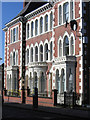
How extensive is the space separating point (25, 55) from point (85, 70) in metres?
15.0

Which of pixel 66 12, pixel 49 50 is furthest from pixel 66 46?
pixel 49 50

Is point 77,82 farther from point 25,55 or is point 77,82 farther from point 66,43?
point 25,55

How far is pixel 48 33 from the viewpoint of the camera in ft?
117

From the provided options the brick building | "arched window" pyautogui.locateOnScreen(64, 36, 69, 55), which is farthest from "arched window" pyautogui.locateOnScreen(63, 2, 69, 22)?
"arched window" pyautogui.locateOnScreen(64, 36, 69, 55)

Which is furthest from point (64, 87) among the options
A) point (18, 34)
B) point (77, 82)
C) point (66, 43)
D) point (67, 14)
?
point (18, 34)

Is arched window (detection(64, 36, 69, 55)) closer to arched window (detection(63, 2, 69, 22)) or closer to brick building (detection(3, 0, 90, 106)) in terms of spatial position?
brick building (detection(3, 0, 90, 106))

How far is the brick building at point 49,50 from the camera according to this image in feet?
94.1

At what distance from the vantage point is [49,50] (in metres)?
35.0

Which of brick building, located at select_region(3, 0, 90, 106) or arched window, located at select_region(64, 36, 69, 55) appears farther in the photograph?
arched window, located at select_region(64, 36, 69, 55)

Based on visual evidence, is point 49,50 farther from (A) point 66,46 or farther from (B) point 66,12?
(B) point 66,12

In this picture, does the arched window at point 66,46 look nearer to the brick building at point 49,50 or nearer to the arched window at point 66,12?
the brick building at point 49,50

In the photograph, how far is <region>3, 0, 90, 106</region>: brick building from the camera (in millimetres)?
28672

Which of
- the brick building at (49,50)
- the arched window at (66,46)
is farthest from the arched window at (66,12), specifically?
the arched window at (66,46)

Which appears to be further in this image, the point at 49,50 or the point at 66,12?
the point at 49,50
